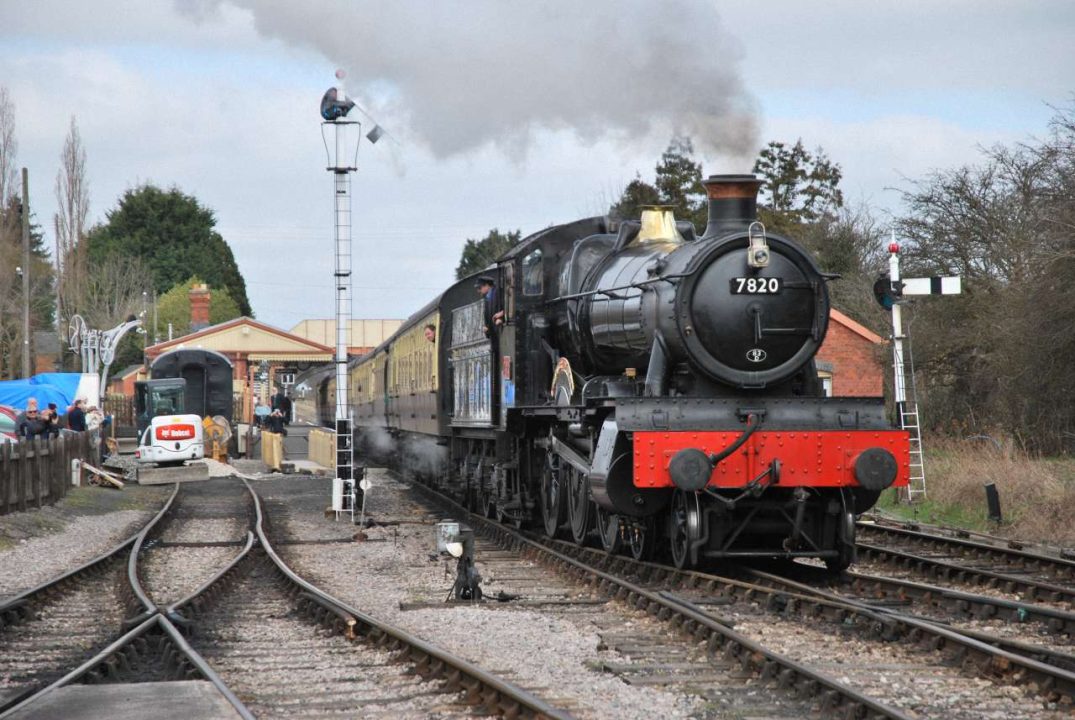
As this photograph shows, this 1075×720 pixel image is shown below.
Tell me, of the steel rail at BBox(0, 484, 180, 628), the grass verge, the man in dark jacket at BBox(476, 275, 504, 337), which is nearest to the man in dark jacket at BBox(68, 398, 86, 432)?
the steel rail at BBox(0, 484, 180, 628)

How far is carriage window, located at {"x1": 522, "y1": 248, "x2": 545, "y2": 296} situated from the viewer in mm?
14070

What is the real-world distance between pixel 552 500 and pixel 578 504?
1.08m

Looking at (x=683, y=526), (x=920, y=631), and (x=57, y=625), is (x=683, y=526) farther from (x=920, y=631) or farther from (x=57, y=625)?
(x=57, y=625)

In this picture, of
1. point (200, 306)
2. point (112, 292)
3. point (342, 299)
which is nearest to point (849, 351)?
point (342, 299)

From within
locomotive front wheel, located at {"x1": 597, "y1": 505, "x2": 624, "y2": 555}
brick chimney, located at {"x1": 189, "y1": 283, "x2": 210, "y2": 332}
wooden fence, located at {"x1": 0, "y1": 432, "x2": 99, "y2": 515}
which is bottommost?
locomotive front wheel, located at {"x1": 597, "y1": 505, "x2": 624, "y2": 555}

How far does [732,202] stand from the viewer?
11.1 metres

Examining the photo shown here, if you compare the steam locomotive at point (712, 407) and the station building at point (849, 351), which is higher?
the station building at point (849, 351)

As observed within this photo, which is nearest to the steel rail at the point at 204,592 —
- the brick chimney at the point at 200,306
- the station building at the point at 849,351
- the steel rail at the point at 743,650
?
the steel rail at the point at 743,650

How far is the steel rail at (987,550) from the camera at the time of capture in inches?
431

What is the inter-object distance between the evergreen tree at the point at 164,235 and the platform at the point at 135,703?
3370 inches

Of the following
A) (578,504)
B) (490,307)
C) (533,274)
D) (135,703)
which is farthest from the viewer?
(490,307)

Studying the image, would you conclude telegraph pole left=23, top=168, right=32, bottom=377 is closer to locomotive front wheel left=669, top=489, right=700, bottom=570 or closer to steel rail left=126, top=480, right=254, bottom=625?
steel rail left=126, top=480, right=254, bottom=625

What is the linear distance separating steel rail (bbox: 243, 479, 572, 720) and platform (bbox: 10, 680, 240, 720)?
1197 millimetres

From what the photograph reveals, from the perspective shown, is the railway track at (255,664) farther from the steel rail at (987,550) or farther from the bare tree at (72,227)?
the bare tree at (72,227)
